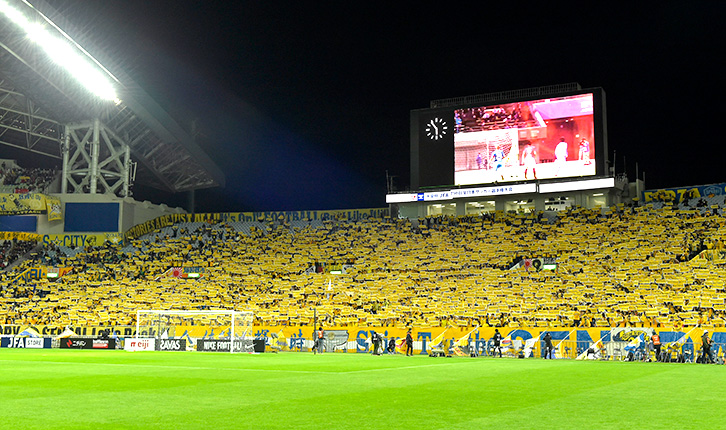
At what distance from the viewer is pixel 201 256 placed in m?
58.2

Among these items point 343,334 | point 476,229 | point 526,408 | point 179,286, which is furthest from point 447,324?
point 526,408

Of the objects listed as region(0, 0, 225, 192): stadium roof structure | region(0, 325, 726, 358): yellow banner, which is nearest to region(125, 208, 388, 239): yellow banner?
region(0, 0, 225, 192): stadium roof structure

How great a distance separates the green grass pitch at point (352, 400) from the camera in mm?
9836

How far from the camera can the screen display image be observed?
162 ft

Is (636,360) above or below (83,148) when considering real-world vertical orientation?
below

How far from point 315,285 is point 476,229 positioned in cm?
1329

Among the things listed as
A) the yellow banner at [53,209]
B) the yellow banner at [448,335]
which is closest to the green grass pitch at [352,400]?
the yellow banner at [448,335]

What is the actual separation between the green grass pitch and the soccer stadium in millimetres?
459

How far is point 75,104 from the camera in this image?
55875 millimetres

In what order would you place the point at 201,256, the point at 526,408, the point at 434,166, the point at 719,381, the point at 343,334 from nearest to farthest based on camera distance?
the point at 526,408 → the point at 719,381 → the point at 343,334 → the point at 434,166 → the point at 201,256

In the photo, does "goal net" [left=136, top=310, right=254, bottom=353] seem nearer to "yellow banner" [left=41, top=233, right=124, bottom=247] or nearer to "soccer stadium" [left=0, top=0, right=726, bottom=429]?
"soccer stadium" [left=0, top=0, right=726, bottom=429]

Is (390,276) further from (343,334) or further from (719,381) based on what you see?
(719,381)

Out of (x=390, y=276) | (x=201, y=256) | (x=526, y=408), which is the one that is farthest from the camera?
(x=201, y=256)

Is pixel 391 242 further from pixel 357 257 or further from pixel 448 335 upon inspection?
pixel 448 335
